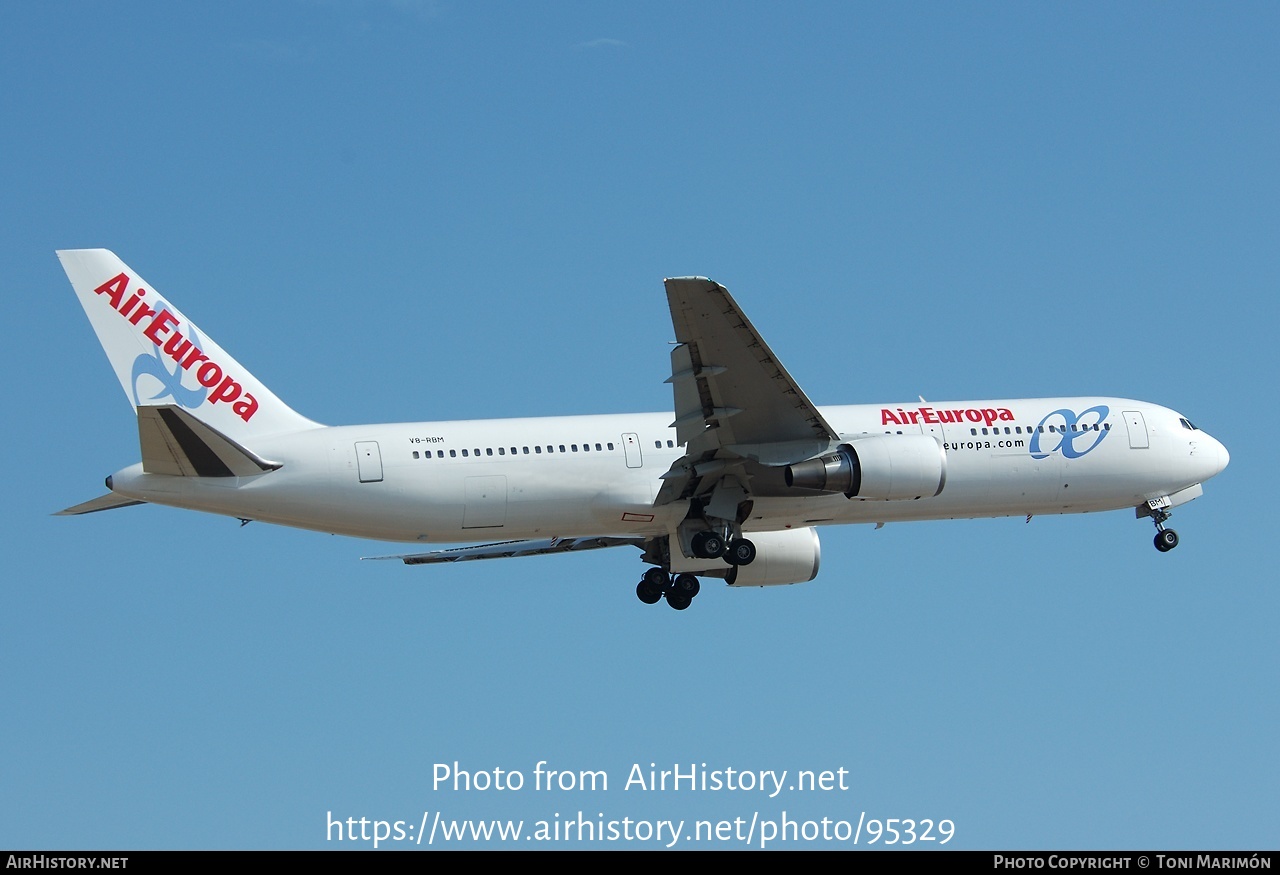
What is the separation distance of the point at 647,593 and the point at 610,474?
20.0 feet

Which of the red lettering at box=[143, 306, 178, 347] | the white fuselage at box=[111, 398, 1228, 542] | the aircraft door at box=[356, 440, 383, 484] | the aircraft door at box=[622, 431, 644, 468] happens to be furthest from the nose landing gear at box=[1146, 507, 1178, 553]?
the red lettering at box=[143, 306, 178, 347]

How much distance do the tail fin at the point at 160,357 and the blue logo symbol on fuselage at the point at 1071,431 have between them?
18778 millimetres

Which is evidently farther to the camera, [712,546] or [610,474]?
[712,546]

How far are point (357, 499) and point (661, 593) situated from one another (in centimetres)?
1056

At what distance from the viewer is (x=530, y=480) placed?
38.6 m

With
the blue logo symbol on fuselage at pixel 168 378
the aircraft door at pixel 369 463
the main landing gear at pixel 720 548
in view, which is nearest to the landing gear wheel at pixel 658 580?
the main landing gear at pixel 720 548

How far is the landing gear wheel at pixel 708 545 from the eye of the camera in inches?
A: 1581

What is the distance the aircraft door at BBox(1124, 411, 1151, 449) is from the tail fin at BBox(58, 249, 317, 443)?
21747 mm

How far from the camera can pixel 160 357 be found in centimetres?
3816

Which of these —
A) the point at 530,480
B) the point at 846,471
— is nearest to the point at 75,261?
the point at 530,480

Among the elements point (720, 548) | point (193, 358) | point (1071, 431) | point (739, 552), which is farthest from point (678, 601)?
point (193, 358)

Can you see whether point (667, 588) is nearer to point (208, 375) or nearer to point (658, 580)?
point (658, 580)
